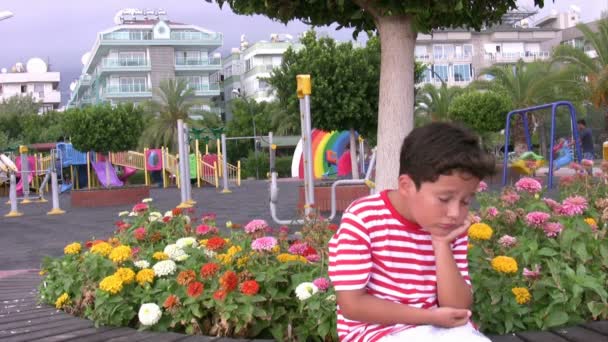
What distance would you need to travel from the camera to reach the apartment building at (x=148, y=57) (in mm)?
65062

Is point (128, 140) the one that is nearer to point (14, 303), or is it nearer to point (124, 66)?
point (14, 303)

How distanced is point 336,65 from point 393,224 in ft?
58.1

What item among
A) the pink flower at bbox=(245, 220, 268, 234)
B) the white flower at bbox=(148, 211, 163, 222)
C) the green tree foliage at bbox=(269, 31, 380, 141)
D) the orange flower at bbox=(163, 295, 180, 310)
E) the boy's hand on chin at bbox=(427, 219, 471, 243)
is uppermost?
the green tree foliage at bbox=(269, 31, 380, 141)

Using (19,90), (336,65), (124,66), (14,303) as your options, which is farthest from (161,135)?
(19,90)

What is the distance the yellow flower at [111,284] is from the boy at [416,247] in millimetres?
1631

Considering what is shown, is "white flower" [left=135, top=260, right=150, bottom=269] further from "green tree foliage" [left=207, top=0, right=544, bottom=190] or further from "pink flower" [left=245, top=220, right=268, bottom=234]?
"green tree foliage" [left=207, top=0, right=544, bottom=190]

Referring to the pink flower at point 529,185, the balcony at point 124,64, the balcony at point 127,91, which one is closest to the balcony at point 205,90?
the balcony at point 127,91

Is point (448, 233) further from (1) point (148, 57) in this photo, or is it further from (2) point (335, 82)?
(1) point (148, 57)

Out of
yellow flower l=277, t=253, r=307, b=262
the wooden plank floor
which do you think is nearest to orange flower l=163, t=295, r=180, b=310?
the wooden plank floor

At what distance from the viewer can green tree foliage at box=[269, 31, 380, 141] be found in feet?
60.0

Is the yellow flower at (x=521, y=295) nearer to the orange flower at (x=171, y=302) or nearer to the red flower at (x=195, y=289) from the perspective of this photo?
the red flower at (x=195, y=289)

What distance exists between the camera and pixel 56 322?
3.67 m

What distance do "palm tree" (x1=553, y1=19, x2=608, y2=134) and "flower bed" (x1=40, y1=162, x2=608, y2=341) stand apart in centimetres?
2429

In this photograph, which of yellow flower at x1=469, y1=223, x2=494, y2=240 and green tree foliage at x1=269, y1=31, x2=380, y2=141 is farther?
green tree foliage at x1=269, y1=31, x2=380, y2=141
